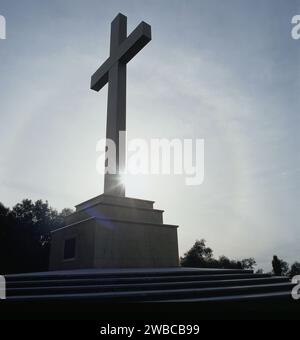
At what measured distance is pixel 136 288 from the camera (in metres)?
6.54

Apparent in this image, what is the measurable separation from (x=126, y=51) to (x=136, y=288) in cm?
1062

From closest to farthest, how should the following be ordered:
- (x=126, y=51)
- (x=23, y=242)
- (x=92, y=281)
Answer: (x=92, y=281), (x=126, y=51), (x=23, y=242)

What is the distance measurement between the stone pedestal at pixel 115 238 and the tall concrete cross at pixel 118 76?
2.98 ft

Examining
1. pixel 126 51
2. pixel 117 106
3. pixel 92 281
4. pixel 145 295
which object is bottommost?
pixel 145 295

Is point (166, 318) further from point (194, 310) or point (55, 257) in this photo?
point (55, 257)

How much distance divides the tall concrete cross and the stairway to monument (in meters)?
5.25

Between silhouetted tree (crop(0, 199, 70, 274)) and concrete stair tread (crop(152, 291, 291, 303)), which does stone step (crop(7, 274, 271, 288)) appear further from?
silhouetted tree (crop(0, 199, 70, 274))

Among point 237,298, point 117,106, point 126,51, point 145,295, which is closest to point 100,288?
point 145,295

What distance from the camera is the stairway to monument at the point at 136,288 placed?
226 inches

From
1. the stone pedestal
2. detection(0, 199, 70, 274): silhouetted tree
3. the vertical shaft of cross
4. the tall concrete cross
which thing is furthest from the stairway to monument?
detection(0, 199, 70, 274): silhouetted tree

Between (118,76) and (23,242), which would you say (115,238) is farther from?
(23,242)

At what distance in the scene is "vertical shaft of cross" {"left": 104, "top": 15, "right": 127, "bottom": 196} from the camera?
1222 cm
